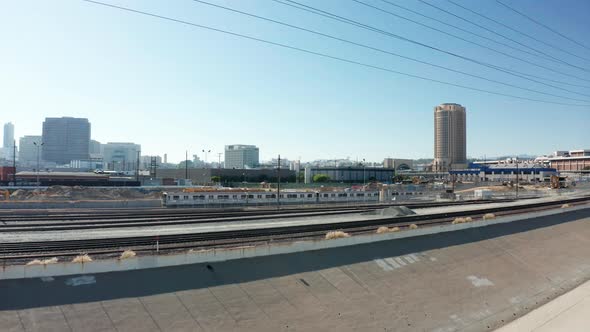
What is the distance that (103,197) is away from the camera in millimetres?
59375

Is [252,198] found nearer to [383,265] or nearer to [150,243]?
[150,243]

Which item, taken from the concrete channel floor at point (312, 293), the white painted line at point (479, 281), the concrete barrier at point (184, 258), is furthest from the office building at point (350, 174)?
the white painted line at point (479, 281)

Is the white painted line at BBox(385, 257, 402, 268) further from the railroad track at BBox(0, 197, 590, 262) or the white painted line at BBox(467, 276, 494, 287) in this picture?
the railroad track at BBox(0, 197, 590, 262)

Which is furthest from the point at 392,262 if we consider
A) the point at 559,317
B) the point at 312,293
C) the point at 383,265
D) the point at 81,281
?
the point at 81,281

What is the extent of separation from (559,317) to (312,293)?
44.2 feet

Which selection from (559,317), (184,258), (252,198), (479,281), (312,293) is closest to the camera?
(184,258)

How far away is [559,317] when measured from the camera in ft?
68.9

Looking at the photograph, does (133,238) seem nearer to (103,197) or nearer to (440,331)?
(440,331)

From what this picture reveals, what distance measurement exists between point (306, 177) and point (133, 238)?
106m

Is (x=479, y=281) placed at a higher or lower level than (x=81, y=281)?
lower

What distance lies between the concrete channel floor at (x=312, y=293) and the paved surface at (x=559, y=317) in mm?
654

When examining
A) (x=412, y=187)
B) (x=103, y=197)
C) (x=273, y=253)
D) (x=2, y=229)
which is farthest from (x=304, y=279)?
(x=412, y=187)

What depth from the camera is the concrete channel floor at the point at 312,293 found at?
13.8m

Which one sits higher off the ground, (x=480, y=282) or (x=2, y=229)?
(x=2, y=229)
